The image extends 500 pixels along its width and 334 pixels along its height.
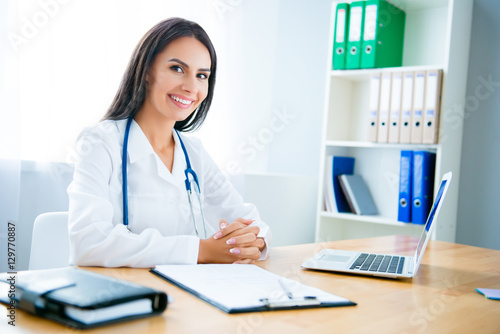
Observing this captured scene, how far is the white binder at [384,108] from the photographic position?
252 centimetres

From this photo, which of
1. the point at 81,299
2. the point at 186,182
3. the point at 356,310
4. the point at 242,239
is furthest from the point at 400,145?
the point at 81,299

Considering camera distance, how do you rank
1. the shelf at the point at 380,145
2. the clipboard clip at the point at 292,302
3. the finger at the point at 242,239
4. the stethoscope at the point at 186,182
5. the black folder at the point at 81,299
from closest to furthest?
the black folder at the point at 81,299, the clipboard clip at the point at 292,302, the finger at the point at 242,239, the stethoscope at the point at 186,182, the shelf at the point at 380,145

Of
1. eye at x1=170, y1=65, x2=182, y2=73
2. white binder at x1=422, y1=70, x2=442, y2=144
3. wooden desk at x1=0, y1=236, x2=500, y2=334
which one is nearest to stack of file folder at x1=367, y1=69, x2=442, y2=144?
white binder at x1=422, y1=70, x2=442, y2=144

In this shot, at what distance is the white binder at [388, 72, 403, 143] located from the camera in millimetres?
2479

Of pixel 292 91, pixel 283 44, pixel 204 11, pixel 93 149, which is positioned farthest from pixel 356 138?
pixel 93 149

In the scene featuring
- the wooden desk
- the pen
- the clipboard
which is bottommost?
the wooden desk

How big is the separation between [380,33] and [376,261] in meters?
1.62

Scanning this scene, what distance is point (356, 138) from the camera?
2.92m

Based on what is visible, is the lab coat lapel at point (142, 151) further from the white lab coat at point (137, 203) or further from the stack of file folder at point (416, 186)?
the stack of file folder at point (416, 186)

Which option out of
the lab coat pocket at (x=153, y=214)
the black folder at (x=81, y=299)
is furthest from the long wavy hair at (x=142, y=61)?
the black folder at (x=81, y=299)

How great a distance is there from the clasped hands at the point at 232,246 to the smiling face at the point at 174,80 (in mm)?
435

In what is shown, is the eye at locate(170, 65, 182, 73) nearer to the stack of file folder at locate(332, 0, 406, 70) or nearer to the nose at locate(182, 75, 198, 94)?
the nose at locate(182, 75, 198, 94)

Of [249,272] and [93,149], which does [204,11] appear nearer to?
[93,149]

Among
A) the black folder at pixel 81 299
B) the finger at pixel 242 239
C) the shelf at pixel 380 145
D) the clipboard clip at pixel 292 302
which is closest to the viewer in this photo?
the black folder at pixel 81 299
